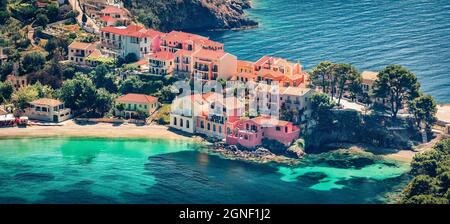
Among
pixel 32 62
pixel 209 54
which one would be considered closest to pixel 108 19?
pixel 32 62

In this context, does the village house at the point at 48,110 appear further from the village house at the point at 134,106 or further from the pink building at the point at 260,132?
the pink building at the point at 260,132

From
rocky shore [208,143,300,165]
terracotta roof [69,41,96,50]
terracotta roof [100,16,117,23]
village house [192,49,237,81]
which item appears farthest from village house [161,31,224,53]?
rocky shore [208,143,300,165]

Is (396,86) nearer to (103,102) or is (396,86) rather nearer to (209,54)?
(209,54)

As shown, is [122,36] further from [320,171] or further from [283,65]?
[320,171]

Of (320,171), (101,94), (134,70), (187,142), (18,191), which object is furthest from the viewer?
(134,70)

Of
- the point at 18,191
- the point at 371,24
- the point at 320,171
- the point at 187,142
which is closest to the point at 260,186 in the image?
the point at 320,171
